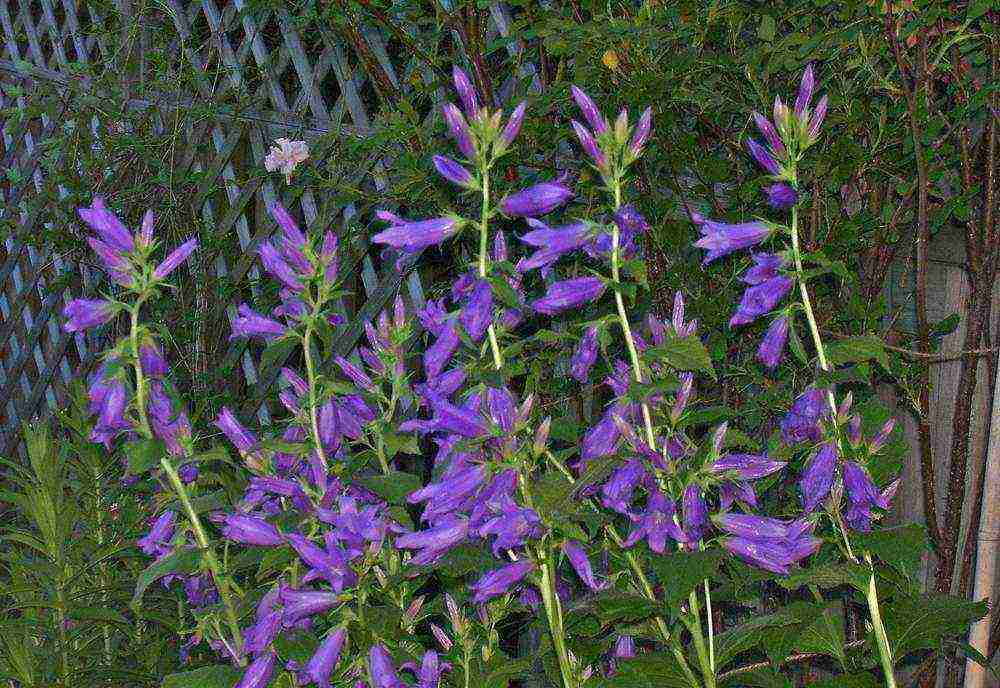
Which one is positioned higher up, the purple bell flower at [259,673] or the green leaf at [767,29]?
the green leaf at [767,29]

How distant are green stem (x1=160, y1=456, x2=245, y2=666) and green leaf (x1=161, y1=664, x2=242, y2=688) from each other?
0.13 ft

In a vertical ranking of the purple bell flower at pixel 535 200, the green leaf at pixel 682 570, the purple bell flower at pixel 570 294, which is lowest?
the green leaf at pixel 682 570

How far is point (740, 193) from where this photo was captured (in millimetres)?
1576

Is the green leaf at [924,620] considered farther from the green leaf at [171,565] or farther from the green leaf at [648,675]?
the green leaf at [171,565]

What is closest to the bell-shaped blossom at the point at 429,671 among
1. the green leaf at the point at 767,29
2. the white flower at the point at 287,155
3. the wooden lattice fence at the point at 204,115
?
the green leaf at the point at 767,29

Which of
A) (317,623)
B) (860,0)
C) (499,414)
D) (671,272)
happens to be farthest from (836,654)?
(860,0)

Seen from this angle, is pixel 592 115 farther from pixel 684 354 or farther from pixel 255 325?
pixel 255 325

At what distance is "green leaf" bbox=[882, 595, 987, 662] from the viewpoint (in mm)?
1012

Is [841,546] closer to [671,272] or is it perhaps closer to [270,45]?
[671,272]

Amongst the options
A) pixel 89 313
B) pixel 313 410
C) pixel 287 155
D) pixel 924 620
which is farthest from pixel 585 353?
pixel 287 155

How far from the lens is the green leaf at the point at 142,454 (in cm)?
109

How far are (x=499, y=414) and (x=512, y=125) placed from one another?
0.84 ft

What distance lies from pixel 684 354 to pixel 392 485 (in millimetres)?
314

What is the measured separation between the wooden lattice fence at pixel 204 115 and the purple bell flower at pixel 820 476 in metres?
1.12
